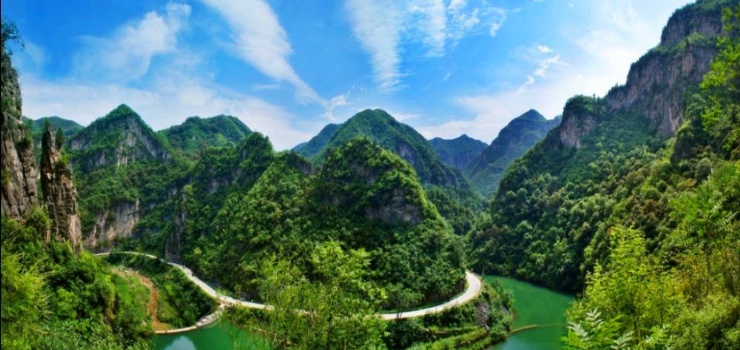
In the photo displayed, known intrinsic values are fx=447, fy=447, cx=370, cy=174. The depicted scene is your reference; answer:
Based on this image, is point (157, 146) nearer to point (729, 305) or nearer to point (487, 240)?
point (487, 240)

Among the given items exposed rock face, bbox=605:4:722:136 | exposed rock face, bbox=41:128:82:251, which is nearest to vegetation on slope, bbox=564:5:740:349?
exposed rock face, bbox=41:128:82:251

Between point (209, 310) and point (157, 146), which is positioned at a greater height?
point (157, 146)

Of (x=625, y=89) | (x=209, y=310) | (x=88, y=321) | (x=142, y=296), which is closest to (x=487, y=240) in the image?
(x=625, y=89)

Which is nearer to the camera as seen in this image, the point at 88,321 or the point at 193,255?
the point at 88,321

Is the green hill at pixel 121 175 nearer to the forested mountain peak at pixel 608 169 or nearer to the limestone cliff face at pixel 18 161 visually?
the limestone cliff face at pixel 18 161

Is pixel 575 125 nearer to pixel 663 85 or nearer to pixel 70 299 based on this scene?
pixel 663 85

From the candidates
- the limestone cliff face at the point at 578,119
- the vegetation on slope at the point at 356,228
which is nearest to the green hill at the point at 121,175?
the vegetation on slope at the point at 356,228

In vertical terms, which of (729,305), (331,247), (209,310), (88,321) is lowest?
(209,310)
